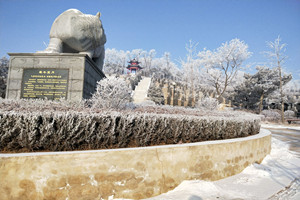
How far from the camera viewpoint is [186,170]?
291 centimetres

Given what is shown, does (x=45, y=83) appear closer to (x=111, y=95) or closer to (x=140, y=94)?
(x=111, y=95)

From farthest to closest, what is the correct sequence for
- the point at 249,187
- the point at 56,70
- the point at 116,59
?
the point at 116,59
the point at 56,70
the point at 249,187

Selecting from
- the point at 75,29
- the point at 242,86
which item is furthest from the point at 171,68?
the point at 75,29

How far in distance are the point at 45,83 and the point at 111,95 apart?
7.31 feet

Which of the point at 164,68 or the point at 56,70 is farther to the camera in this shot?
the point at 164,68

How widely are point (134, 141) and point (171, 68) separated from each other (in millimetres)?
83519

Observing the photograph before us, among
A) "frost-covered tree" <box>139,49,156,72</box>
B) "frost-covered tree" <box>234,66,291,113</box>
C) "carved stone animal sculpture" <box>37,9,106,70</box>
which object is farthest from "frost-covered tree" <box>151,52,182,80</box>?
"carved stone animal sculpture" <box>37,9,106,70</box>

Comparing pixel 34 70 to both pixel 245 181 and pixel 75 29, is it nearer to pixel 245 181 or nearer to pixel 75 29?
pixel 75 29

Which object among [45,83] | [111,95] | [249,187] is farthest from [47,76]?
[249,187]

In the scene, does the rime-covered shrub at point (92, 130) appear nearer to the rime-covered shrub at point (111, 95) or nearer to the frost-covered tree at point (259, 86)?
the rime-covered shrub at point (111, 95)

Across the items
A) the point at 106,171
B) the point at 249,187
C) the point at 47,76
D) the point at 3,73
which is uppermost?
the point at 3,73

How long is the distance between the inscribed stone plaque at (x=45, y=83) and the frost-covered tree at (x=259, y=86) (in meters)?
27.8

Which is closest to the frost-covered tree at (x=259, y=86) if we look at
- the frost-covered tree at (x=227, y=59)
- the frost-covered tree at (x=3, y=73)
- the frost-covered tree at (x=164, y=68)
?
the frost-covered tree at (x=227, y=59)

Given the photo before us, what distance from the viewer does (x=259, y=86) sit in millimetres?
27156
